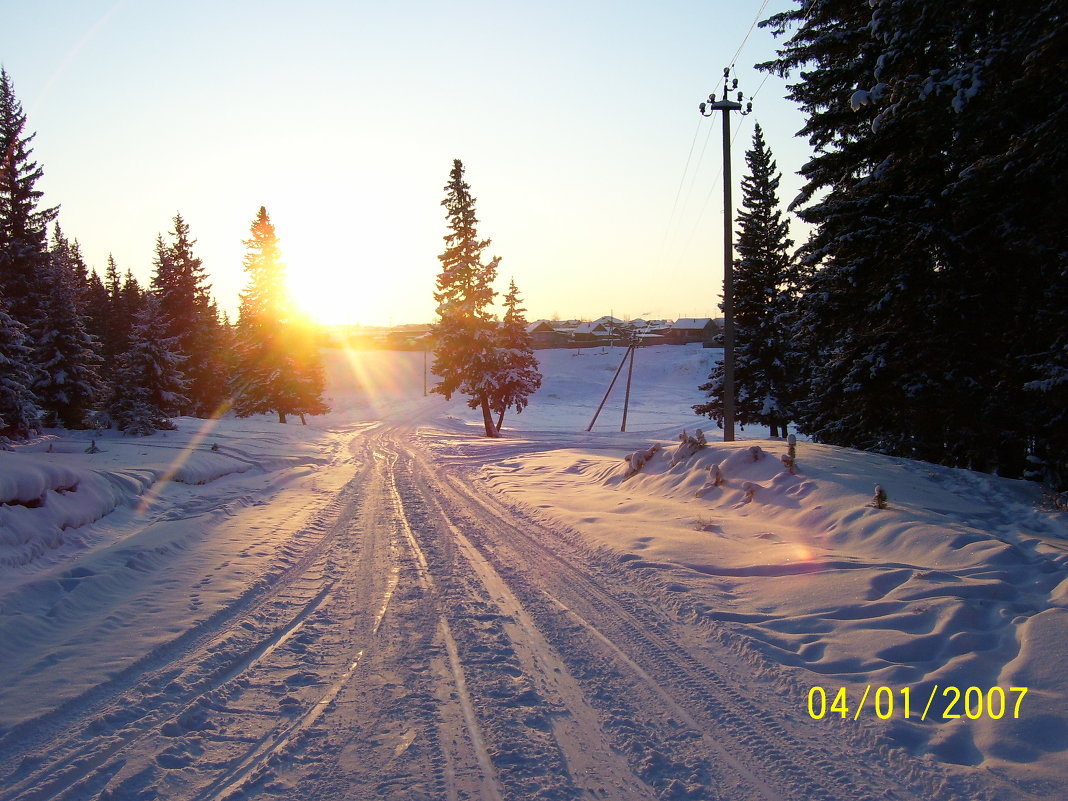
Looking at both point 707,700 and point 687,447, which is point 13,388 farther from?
point 707,700

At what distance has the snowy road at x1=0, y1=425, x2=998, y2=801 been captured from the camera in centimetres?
330

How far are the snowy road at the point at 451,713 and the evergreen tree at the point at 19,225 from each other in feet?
96.4

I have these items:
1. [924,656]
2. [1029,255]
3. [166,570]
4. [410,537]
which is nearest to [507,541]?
[410,537]

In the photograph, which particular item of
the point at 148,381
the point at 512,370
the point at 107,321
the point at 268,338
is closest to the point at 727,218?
the point at 512,370

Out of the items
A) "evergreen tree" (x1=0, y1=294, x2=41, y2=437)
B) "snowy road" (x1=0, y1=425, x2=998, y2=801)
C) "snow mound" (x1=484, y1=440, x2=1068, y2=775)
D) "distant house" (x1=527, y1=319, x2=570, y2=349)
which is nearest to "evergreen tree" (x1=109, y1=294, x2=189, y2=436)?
"evergreen tree" (x1=0, y1=294, x2=41, y2=437)

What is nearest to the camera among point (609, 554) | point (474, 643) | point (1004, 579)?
point (474, 643)

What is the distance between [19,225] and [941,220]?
36.9 m

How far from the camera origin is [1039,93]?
822 centimetres

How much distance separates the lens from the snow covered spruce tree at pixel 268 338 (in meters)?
35.5

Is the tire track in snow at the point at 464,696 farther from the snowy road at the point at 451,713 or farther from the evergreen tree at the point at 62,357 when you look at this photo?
the evergreen tree at the point at 62,357

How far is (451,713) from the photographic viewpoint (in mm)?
4020

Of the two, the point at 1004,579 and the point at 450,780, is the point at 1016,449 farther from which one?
the point at 450,780

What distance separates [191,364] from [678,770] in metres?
39.9

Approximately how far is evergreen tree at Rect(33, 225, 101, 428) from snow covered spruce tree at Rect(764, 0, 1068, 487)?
2910 cm
